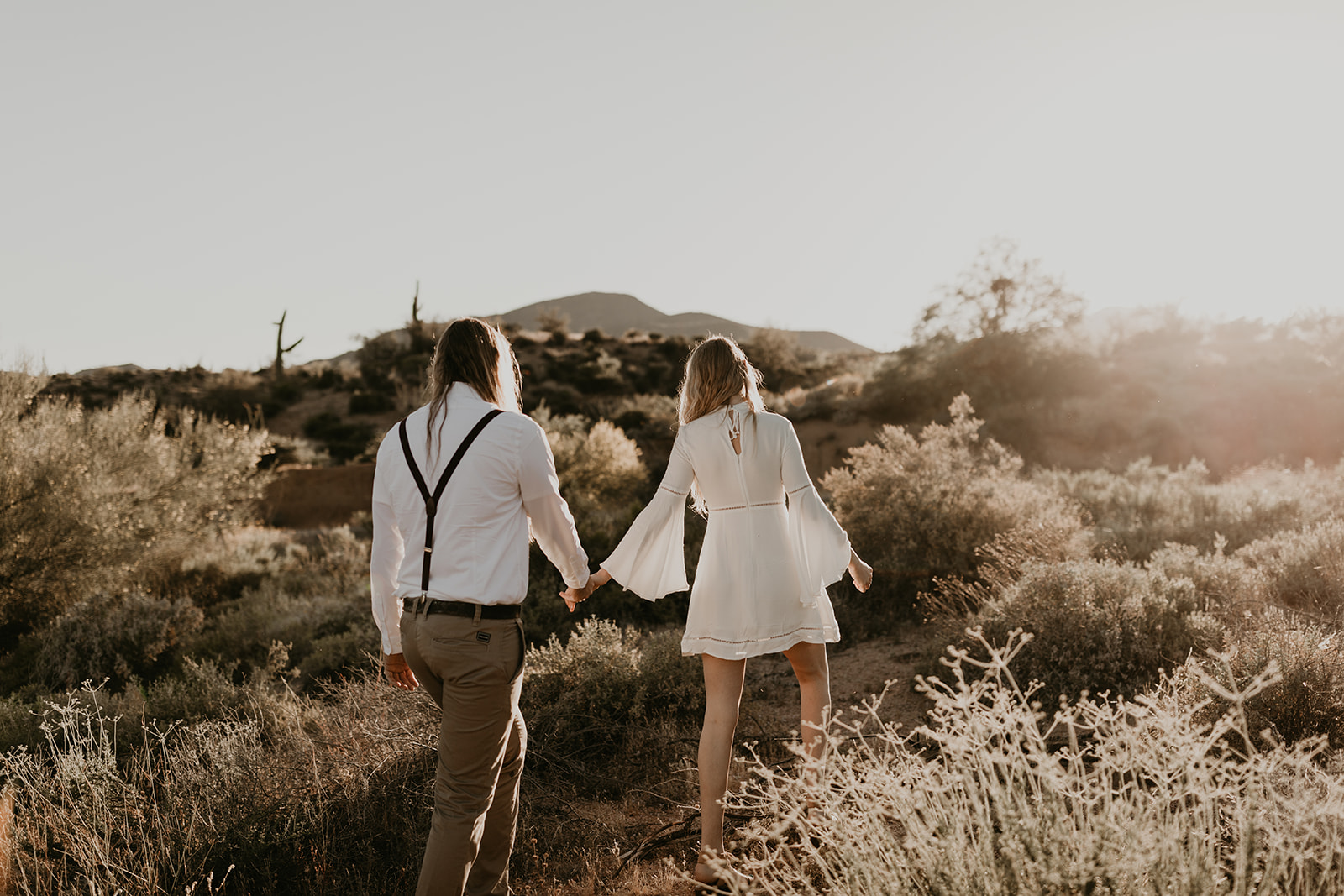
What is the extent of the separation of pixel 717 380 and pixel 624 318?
3439 inches

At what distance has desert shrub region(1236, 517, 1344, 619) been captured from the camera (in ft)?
18.2

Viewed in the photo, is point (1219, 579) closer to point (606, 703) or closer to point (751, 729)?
point (751, 729)

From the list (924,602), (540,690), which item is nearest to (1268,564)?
(924,602)

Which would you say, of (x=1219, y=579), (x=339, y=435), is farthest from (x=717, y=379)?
(x=339, y=435)

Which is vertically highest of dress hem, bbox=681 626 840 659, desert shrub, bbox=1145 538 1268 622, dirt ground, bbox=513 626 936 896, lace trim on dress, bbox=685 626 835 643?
lace trim on dress, bbox=685 626 835 643

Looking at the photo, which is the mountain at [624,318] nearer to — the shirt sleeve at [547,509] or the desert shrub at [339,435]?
the desert shrub at [339,435]

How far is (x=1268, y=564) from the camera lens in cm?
621

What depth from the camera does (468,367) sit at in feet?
8.55

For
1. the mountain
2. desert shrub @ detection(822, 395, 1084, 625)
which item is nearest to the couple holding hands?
desert shrub @ detection(822, 395, 1084, 625)

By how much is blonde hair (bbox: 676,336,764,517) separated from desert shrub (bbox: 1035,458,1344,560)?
18.4 feet

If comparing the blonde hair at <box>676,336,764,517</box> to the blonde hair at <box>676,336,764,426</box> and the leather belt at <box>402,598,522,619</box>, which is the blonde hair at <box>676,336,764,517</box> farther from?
the leather belt at <box>402,598,522,619</box>

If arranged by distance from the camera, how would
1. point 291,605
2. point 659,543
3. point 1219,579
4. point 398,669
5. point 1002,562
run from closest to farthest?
point 398,669 < point 659,543 < point 1219,579 < point 1002,562 < point 291,605

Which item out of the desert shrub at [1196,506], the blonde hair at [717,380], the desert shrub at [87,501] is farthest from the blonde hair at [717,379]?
the desert shrub at [87,501]

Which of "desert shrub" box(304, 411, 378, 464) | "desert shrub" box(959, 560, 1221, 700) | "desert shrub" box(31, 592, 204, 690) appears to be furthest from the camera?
"desert shrub" box(304, 411, 378, 464)
